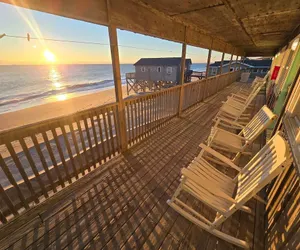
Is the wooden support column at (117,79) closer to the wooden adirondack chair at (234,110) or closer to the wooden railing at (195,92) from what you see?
the wooden adirondack chair at (234,110)

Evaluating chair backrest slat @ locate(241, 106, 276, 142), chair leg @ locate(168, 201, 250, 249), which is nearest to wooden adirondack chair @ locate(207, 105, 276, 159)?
chair backrest slat @ locate(241, 106, 276, 142)

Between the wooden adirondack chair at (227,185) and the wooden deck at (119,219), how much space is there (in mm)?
102

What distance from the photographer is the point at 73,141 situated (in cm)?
205

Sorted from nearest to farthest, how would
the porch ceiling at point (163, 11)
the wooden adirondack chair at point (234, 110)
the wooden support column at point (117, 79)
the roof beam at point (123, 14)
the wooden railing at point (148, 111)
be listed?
the roof beam at point (123, 14) < the porch ceiling at point (163, 11) < the wooden support column at point (117, 79) < the wooden railing at point (148, 111) < the wooden adirondack chair at point (234, 110)

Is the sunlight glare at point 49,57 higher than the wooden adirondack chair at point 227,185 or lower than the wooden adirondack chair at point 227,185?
higher

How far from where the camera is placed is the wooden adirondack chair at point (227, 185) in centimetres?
123

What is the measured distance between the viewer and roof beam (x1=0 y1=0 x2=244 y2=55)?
151 cm

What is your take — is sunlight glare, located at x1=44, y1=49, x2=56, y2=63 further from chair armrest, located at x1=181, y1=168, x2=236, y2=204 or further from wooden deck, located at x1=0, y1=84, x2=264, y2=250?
chair armrest, located at x1=181, y1=168, x2=236, y2=204

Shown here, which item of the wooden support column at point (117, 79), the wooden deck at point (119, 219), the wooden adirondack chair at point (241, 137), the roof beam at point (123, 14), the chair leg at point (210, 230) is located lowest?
the wooden deck at point (119, 219)

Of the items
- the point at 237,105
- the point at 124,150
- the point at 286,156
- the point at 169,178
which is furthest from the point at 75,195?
the point at 237,105

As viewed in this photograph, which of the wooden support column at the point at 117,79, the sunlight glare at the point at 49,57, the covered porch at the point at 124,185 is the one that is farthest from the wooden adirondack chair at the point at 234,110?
the sunlight glare at the point at 49,57

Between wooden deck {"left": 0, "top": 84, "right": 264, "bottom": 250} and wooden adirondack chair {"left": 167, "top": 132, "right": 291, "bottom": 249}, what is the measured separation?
10 centimetres

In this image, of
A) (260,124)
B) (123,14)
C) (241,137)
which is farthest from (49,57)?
(260,124)

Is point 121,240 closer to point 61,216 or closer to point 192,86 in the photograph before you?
point 61,216
